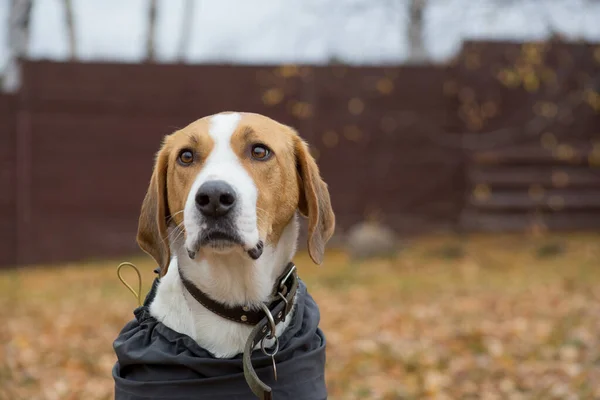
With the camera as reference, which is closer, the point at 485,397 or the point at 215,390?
the point at 215,390

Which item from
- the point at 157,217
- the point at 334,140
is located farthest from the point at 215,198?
the point at 334,140

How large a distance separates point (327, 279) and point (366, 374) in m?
3.61

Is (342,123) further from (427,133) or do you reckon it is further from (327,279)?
(327,279)

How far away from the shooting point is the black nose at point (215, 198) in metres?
2.41

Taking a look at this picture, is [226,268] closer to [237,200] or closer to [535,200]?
[237,200]

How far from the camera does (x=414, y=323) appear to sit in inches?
255

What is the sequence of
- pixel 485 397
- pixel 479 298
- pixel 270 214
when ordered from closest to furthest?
pixel 270 214 < pixel 485 397 < pixel 479 298

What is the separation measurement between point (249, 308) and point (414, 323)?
408 centimetres

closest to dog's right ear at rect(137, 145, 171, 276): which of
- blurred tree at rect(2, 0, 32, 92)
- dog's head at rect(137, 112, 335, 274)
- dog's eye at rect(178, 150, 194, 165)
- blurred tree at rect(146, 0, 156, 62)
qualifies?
dog's head at rect(137, 112, 335, 274)

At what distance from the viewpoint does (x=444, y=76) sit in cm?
1130

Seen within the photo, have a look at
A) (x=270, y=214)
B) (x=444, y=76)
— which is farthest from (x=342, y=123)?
(x=270, y=214)

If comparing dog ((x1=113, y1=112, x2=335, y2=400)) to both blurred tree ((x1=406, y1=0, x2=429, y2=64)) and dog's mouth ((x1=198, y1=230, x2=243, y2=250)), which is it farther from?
blurred tree ((x1=406, y1=0, x2=429, y2=64))

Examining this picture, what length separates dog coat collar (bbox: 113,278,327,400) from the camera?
2467 millimetres

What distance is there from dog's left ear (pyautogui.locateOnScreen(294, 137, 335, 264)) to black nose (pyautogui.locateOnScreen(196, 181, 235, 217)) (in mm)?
494
